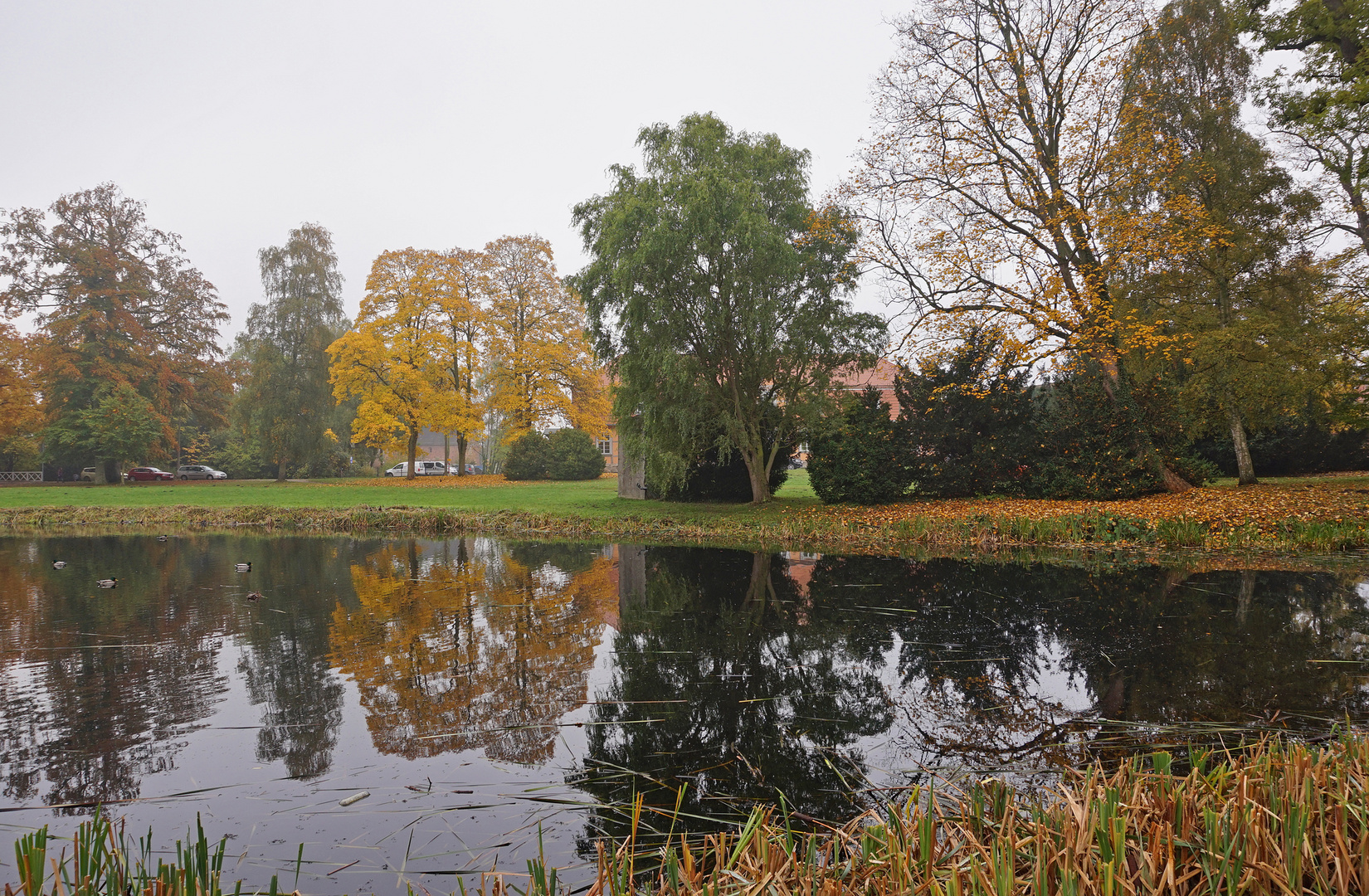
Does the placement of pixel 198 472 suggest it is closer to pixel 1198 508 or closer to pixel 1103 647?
pixel 1198 508

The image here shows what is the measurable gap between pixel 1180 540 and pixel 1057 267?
24.1ft

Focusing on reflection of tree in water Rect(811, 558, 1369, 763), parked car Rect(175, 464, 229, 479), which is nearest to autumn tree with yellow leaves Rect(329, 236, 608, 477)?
parked car Rect(175, 464, 229, 479)

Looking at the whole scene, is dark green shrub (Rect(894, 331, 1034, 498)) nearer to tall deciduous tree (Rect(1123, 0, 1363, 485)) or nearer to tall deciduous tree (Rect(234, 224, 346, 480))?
tall deciduous tree (Rect(1123, 0, 1363, 485))

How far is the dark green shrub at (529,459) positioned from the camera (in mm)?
35562

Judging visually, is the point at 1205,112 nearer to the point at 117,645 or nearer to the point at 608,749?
the point at 608,749

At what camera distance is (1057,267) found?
56.0ft

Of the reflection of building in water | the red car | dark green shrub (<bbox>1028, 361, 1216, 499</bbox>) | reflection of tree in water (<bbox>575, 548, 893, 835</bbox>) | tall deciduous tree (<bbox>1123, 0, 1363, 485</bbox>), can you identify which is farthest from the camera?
the red car

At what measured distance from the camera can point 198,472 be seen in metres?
48.4

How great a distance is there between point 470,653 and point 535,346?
2719 centimetres

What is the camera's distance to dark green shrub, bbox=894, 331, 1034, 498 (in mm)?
17375

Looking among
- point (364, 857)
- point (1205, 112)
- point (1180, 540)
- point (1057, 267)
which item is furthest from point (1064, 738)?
Result: point (1205, 112)

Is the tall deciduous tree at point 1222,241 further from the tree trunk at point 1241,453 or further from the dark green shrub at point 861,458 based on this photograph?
the dark green shrub at point 861,458

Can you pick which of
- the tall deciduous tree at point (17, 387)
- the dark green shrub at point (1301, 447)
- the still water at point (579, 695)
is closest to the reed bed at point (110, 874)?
the still water at point (579, 695)

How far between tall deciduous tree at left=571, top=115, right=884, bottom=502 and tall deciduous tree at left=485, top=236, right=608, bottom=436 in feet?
47.8
